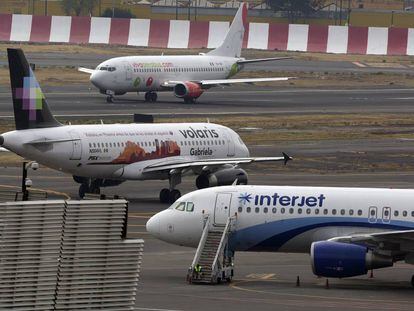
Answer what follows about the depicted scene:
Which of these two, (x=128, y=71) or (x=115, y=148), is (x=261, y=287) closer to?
(x=115, y=148)

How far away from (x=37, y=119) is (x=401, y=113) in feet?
188

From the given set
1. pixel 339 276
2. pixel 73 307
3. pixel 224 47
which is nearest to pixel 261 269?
pixel 339 276

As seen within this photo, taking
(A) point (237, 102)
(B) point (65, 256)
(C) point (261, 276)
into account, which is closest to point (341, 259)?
(C) point (261, 276)

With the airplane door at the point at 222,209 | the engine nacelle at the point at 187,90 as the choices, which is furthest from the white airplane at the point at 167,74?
the airplane door at the point at 222,209

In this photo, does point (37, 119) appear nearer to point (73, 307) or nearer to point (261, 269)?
point (261, 269)

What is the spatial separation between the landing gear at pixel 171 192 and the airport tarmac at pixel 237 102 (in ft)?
128

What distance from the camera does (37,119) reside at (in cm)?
6688

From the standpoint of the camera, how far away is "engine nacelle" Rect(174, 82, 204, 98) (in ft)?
406

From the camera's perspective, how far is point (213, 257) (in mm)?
49656

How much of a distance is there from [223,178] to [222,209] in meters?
20.3

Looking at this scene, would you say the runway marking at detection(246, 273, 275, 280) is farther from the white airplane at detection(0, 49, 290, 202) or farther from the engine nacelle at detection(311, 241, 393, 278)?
the white airplane at detection(0, 49, 290, 202)

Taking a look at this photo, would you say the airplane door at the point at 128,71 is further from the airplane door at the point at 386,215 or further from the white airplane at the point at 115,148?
the airplane door at the point at 386,215

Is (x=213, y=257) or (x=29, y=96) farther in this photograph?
(x=29, y=96)

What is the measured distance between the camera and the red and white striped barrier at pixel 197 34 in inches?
6801
